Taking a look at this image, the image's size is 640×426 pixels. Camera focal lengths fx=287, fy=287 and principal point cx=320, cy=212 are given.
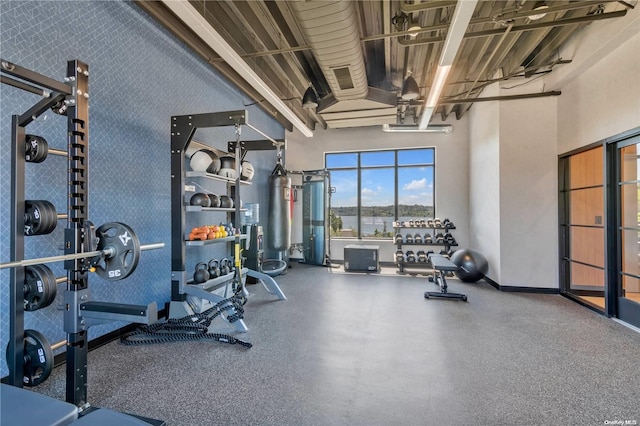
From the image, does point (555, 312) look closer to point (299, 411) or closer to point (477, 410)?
point (477, 410)

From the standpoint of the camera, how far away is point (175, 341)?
9.87ft

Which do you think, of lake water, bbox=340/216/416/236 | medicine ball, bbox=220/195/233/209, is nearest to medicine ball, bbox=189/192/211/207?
medicine ball, bbox=220/195/233/209

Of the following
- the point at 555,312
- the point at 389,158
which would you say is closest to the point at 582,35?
the point at 555,312

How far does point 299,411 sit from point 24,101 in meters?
3.23

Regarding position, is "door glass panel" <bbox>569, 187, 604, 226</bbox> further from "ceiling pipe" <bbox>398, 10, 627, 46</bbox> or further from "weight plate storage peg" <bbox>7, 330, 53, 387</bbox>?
"weight plate storage peg" <bbox>7, 330, 53, 387</bbox>

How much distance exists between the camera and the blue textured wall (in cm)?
232

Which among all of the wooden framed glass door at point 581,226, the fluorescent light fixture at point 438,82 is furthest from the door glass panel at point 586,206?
the fluorescent light fixture at point 438,82

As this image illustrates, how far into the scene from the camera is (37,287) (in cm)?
190

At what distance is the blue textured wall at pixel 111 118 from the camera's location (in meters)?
2.32

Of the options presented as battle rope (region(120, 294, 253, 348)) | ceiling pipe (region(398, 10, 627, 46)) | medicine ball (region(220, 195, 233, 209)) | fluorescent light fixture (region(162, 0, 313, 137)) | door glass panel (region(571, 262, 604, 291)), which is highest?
ceiling pipe (region(398, 10, 627, 46))

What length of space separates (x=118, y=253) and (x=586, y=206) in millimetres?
6050

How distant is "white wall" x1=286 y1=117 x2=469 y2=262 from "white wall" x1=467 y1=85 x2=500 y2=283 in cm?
26

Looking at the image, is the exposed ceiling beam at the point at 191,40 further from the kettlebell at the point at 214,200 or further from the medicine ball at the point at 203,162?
the kettlebell at the point at 214,200

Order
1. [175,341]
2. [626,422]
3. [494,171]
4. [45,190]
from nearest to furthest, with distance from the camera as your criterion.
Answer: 1. [626,422]
2. [45,190]
3. [175,341]
4. [494,171]
